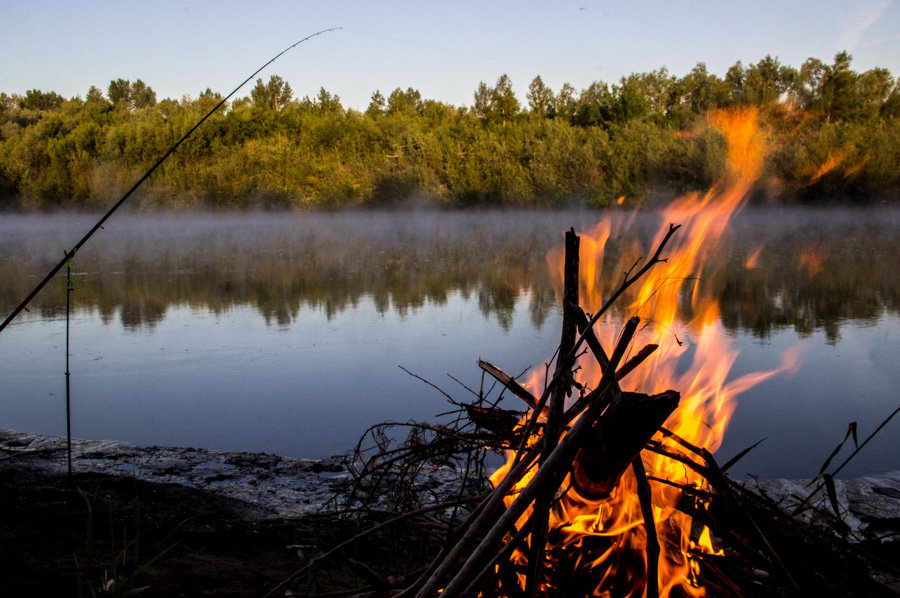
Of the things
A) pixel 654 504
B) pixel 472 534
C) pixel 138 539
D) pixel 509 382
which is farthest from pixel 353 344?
pixel 472 534

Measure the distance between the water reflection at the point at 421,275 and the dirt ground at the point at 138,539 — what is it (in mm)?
4315

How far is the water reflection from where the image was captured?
756 cm

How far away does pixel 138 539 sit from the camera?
1635 millimetres

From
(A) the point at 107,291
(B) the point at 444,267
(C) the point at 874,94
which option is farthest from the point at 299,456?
(C) the point at 874,94

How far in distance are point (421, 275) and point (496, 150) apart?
2465 centimetres

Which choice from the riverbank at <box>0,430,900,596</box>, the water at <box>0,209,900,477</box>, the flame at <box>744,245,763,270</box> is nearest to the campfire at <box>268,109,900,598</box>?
the riverbank at <box>0,430,900,596</box>

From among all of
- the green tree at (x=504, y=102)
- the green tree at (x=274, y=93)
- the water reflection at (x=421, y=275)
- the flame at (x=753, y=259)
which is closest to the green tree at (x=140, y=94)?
the green tree at (x=274, y=93)

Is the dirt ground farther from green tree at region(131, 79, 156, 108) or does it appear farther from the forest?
green tree at region(131, 79, 156, 108)

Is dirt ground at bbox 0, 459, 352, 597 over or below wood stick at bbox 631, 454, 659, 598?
below

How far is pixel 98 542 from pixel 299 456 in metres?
1.42

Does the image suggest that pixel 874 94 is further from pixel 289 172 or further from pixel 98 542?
pixel 98 542

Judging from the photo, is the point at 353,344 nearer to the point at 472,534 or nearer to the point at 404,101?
the point at 472,534

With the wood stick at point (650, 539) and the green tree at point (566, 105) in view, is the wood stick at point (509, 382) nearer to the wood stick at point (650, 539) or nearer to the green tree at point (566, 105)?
the wood stick at point (650, 539)

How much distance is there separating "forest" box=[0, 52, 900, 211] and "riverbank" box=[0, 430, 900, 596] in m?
29.2
